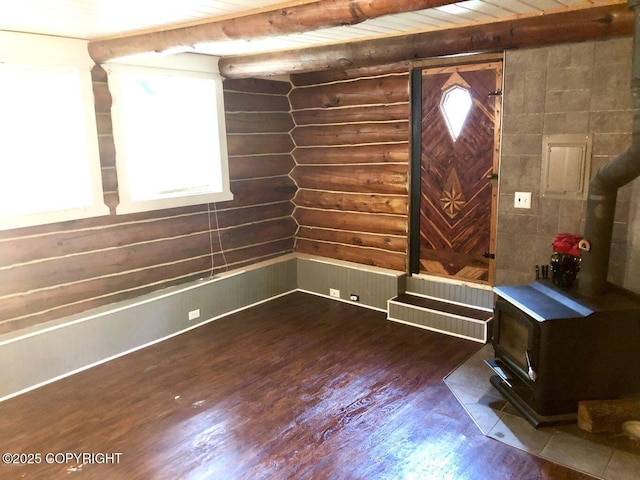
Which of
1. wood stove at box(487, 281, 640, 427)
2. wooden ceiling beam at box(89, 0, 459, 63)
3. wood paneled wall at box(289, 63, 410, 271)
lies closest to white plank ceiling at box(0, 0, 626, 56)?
wooden ceiling beam at box(89, 0, 459, 63)

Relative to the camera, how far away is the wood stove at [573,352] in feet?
9.66

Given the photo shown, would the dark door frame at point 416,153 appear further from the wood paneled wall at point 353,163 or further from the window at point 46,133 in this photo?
the window at point 46,133

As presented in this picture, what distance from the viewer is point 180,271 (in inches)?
197

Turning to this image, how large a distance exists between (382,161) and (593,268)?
8.50 ft

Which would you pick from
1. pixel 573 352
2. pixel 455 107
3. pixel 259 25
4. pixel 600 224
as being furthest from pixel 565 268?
pixel 259 25

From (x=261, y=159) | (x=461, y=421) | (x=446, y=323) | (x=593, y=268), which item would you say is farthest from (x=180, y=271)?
(x=593, y=268)

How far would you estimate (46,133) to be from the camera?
3.88 metres

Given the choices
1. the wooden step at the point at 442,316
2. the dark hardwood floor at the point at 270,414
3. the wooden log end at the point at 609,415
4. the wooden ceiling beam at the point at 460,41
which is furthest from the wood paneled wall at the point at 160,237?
the wooden log end at the point at 609,415

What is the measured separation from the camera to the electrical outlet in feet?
13.3

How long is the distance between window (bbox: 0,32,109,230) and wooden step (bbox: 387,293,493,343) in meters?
2.93

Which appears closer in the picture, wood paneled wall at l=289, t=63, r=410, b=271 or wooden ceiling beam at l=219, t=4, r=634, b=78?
wooden ceiling beam at l=219, t=4, r=634, b=78

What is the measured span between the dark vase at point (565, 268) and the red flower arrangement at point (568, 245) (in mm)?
28

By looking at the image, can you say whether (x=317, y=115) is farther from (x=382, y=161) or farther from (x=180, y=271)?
(x=180, y=271)

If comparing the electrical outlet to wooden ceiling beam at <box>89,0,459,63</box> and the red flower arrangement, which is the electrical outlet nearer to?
the red flower arrangement
